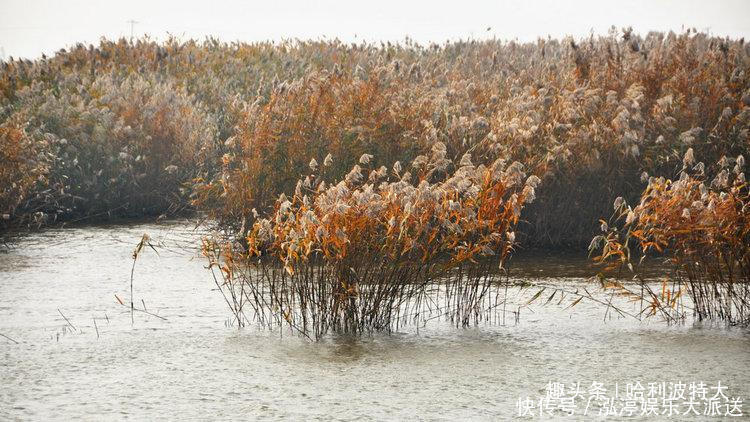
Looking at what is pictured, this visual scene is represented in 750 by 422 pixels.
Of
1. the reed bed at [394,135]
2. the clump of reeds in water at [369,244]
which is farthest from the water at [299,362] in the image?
the reed bed at [394,135]

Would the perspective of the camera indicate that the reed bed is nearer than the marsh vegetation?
No

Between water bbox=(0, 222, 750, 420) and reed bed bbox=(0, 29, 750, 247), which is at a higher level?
reed bed bbox=(0, 29, 750, 247)

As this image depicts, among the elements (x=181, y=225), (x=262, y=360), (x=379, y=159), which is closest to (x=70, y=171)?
(x=181, y=225)

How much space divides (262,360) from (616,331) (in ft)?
8.35

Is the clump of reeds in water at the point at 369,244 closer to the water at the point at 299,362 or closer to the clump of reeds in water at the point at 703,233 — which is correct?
the water at the point at 299,362

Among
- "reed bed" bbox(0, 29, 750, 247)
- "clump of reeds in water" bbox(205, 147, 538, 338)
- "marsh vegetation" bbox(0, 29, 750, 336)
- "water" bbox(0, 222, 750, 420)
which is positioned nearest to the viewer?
"water" bbox(0, 222, 750, 420)

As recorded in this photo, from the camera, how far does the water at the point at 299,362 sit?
5.58 metres

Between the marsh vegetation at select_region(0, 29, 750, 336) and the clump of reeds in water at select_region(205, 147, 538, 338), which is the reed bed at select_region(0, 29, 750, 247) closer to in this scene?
the marsh vegetation at select_region(0, 29, 750, 336)

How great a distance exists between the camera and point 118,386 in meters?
5.97

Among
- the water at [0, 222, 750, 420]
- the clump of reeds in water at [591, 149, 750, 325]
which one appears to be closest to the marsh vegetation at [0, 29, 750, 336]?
the clump of reeds in water at [591, 149, 750, 325]

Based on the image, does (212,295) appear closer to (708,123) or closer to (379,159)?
(379,159)

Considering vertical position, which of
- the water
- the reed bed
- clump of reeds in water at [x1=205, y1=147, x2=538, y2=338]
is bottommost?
the water

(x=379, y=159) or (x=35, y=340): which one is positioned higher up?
(x=379, y=159)

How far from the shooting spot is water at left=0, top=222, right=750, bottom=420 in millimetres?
5582
